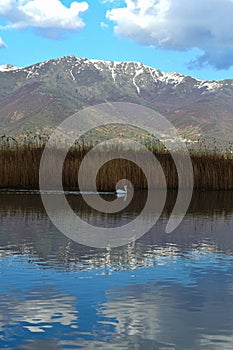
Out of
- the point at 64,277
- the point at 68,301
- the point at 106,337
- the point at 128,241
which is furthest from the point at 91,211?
the point at 106,337

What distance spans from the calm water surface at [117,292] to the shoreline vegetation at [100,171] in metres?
8.83

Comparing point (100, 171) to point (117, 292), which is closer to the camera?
point (117, 292)

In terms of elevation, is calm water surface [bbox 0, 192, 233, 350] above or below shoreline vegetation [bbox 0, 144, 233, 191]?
below

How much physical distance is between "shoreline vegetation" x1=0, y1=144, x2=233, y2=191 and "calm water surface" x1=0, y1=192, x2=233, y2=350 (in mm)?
8833

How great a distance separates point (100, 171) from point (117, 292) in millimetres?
13185

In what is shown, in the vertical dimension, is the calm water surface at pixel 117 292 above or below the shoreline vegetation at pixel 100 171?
below

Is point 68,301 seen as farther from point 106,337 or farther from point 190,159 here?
point 190,159

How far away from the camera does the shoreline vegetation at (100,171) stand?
1905 centimetres

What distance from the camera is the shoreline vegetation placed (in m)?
19.0

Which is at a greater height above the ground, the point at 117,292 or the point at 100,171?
the point at 100,171

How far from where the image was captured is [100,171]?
1909 cm

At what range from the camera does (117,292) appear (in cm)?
597

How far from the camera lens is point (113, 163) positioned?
19.5m

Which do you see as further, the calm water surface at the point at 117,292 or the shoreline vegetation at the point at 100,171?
the shoreline vegetation at the point at 100,171
